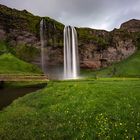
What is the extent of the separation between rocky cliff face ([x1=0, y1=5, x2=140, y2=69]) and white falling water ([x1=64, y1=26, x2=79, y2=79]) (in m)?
5.92

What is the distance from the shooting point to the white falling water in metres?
117

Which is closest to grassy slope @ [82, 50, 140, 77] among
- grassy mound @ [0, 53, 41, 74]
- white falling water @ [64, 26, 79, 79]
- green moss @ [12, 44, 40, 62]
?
white falling water @ [64, 26, 79, 79]

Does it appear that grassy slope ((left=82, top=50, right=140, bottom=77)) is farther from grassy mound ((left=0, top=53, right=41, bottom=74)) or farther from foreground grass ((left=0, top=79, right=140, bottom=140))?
foreground grass ((left=0, top=79, right=140, bottom=140))

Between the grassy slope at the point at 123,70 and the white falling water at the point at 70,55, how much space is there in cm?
922

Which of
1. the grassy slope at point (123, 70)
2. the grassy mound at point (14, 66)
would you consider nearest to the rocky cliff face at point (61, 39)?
the grassy slope at point (123, 70)

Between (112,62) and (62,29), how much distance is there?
31339 millimetres

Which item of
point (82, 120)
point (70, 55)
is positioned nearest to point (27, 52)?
point (70, 55)

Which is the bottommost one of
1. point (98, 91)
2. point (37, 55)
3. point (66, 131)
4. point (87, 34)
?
point (66, 131)

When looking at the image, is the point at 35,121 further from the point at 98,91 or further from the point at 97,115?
the point at 98,91

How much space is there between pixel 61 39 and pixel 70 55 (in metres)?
11.9

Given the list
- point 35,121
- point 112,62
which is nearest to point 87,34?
point 112,62

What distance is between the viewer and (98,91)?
29188mm

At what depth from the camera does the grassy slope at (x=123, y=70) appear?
116438mm

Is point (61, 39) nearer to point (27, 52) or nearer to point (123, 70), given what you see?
point (27, 52)
